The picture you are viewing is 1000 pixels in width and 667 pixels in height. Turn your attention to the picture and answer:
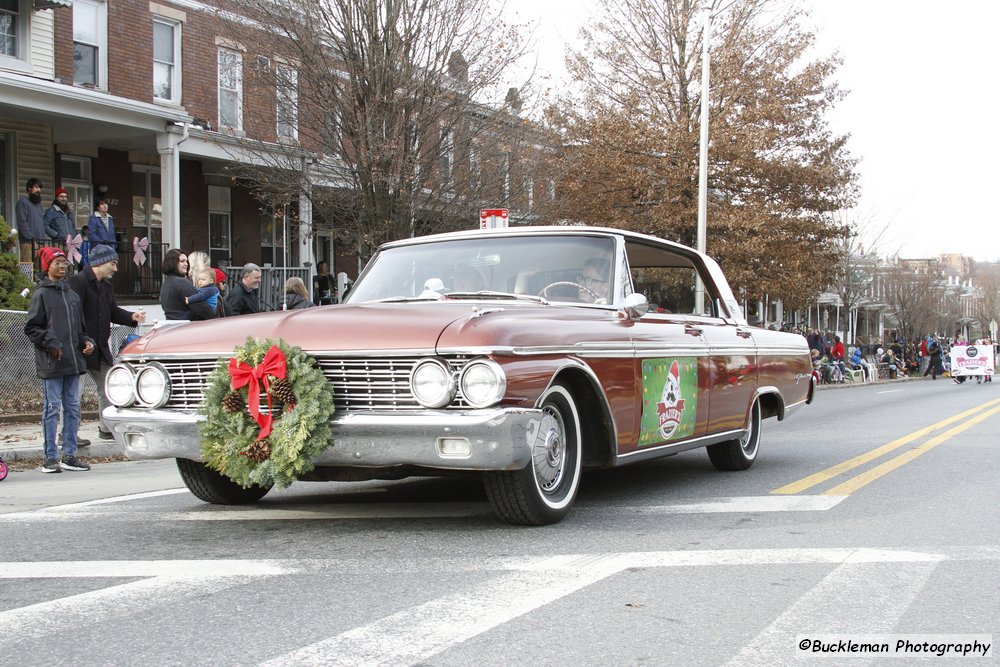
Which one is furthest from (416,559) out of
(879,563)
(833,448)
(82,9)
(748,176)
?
(748,176)

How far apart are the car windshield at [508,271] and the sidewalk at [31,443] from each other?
3.42 m

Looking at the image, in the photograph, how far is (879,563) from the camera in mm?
4992

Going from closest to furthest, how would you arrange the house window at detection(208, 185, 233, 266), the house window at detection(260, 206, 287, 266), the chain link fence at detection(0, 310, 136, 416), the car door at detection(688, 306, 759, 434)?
1. the car door at detection(688, 306, 759, 434)
2. the chain link fence at detection(0, 310, 136, 416)
3. the house window at detection(208, 185, 233, 266)
4. the house window at detection(260, 206, 287, 266)

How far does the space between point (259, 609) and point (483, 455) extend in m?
1.40

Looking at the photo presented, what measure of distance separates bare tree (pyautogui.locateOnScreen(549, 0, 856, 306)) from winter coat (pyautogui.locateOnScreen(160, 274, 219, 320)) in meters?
15.4

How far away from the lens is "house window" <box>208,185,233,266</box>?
2447 centimetres

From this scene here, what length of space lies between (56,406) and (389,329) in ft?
15.1

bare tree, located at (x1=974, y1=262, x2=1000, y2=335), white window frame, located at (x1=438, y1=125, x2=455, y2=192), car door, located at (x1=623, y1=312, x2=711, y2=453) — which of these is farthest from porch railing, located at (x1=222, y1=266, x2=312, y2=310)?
bare tree, located at (x1=974, y1=262, x2=1000, y2=335)

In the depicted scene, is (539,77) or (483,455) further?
(539,77)

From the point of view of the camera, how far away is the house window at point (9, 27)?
19406 mm

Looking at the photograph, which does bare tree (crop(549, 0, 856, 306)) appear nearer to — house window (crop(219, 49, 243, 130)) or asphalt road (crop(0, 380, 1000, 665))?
house window (crop(219, 49, 243, 130))

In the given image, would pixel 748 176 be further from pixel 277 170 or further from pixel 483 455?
pixel 483 455

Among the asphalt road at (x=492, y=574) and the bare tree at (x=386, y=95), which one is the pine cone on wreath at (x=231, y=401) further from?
the bare tree at (x=386, y=95)

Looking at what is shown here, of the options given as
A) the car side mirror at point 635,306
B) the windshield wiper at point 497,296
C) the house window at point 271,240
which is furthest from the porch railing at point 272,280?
the car side mirror at point 635,306
